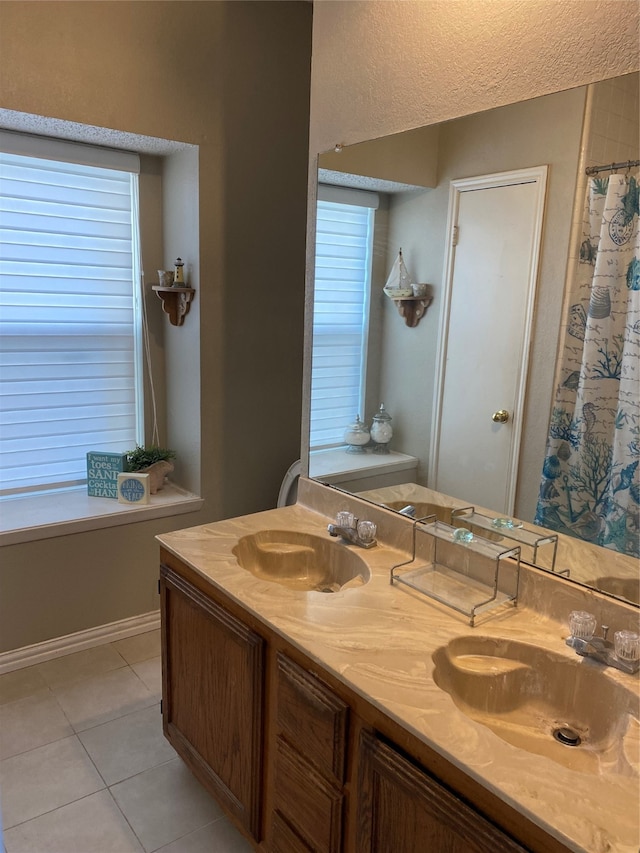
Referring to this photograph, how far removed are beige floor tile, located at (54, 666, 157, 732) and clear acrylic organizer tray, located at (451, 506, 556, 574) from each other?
5.01 ft

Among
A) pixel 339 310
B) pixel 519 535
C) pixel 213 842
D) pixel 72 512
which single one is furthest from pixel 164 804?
pixel 339 310

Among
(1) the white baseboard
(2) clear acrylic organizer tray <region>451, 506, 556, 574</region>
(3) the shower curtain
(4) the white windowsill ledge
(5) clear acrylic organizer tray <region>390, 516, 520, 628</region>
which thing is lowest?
(1) the white baseboard

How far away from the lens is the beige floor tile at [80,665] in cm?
256

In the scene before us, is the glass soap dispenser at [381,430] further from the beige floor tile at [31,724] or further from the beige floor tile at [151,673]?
the beige floor tile at [31,724]

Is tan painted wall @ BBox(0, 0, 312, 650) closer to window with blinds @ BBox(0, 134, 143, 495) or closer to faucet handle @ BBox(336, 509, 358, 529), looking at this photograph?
window with blinds @ BBox(0, 134, 143, 495)

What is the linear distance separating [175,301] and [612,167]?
2.10 m

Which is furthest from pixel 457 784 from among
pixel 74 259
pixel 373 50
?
pixel 74 259

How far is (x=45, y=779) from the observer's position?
6.61 feet

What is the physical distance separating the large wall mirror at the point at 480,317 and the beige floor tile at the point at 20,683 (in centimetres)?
144

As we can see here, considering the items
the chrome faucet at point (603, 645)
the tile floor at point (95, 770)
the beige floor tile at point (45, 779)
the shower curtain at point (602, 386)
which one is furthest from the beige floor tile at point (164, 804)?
the shower curtain at point (602, 386)

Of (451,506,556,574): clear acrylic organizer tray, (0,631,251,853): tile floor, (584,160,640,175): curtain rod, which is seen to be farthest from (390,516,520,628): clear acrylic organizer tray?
(0,631,251,853): tile floor

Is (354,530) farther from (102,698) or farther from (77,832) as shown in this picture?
(102,698)

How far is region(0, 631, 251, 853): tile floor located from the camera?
181 centimetres

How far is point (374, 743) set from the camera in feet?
3.90
